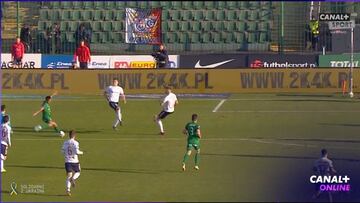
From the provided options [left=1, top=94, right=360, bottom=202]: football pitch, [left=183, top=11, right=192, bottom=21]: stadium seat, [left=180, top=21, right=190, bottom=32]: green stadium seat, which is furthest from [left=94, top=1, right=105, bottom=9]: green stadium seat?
[left=1, top=94, right=360, bottom=202]: football pitch

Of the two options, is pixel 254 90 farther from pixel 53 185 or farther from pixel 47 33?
pixel 53 185

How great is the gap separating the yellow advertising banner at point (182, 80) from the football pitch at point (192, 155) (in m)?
0.83

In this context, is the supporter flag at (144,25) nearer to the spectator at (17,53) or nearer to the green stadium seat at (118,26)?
the green stadium seat at (118,26)

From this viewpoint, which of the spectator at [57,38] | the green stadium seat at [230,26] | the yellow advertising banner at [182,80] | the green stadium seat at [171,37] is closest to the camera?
the yellow advertising banner at [182,80]

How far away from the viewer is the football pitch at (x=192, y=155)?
891 inches

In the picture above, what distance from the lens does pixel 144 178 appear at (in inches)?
966

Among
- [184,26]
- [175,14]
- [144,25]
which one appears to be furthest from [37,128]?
[175,14]

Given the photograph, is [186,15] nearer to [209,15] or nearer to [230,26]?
[209,15]

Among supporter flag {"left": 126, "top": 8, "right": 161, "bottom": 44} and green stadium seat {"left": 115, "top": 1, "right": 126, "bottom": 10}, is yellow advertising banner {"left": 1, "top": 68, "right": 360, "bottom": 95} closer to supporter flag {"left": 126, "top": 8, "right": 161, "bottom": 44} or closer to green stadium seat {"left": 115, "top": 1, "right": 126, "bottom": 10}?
supporter flag {"left": 126, "top": 8, "right": 161, "bottom": 44}

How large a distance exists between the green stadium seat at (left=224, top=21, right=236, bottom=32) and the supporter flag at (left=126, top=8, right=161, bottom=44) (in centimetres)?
468

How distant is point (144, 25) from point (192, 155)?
74.8ft

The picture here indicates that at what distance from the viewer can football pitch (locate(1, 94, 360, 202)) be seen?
74.3ft

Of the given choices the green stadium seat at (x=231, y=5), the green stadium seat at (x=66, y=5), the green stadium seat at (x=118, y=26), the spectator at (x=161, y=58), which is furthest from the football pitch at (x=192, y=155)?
the green stadium seat at (x=66, y=5)

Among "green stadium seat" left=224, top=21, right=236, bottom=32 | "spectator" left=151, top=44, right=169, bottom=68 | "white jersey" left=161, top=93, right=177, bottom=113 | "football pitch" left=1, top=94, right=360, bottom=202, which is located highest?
"green stadium seat" left=224, top=21, right=236, bottom=32
